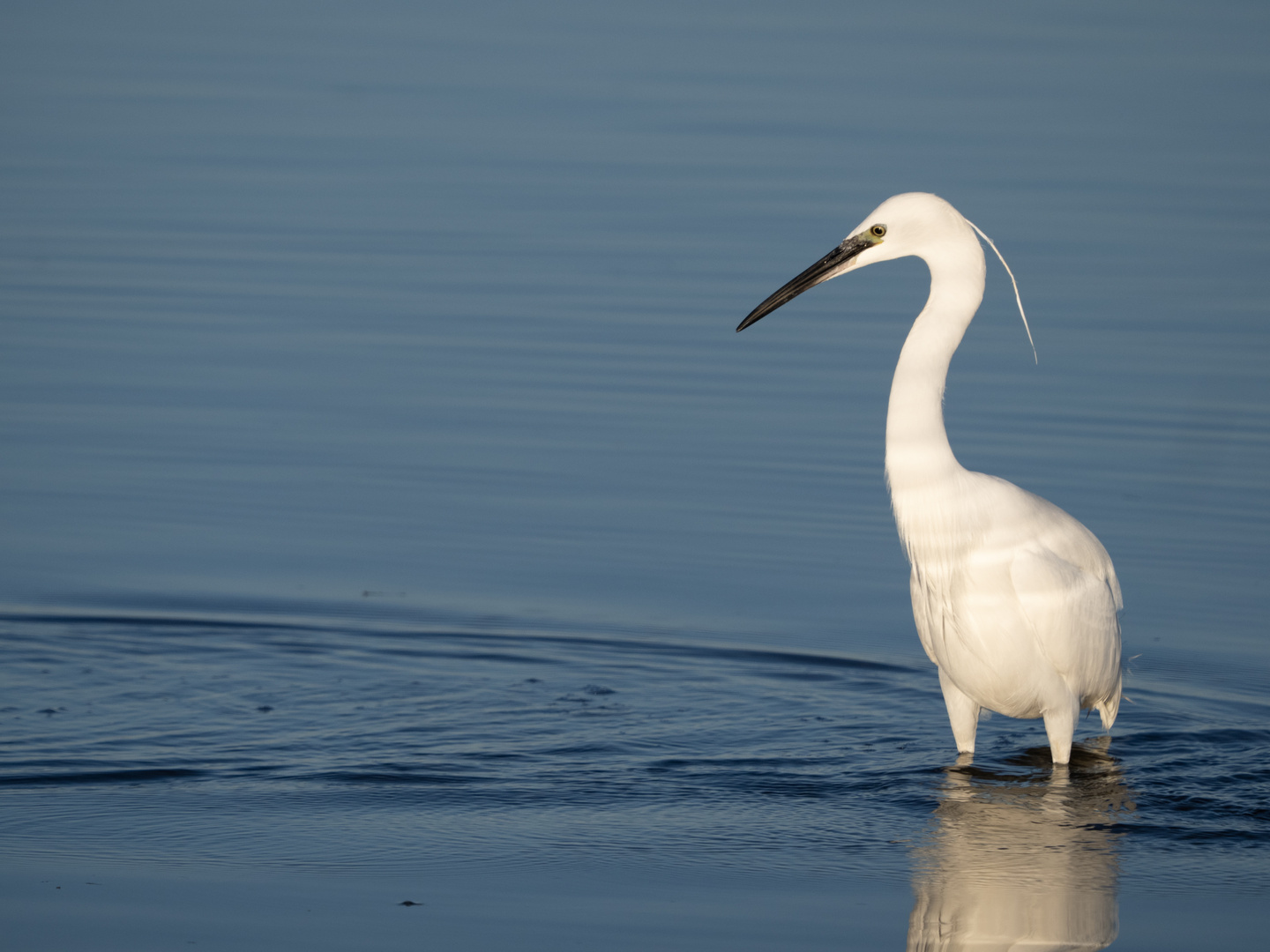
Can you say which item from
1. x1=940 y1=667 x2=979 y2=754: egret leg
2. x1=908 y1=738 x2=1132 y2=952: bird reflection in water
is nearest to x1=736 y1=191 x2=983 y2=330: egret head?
x1=940 y1=667 x2=979 y2=754: egret leg

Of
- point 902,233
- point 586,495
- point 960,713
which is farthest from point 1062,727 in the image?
point 586,495

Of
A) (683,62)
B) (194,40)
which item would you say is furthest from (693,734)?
(194,40)

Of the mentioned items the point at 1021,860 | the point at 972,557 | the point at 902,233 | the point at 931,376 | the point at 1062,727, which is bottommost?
the point at 1021,860

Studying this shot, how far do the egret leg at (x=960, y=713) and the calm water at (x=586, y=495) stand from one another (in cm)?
10

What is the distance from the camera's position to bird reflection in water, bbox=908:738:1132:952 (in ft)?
17.3

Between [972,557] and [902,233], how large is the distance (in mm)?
1286

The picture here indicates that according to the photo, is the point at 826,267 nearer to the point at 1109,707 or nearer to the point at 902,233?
the point at 902,233

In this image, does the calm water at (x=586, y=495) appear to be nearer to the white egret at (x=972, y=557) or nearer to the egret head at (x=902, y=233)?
the white egret at (x=972, y=557)

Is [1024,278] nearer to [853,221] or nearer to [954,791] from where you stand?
[853,221]

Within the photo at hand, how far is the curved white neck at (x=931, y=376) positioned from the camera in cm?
671

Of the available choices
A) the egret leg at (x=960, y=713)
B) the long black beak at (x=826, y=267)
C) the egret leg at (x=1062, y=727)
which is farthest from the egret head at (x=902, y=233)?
the egret leg at (x=1062, y=727)

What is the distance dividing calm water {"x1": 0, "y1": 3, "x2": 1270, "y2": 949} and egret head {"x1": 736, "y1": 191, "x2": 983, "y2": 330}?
1786 mm

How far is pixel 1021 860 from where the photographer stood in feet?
19.0

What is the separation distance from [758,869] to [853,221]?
817 cm
